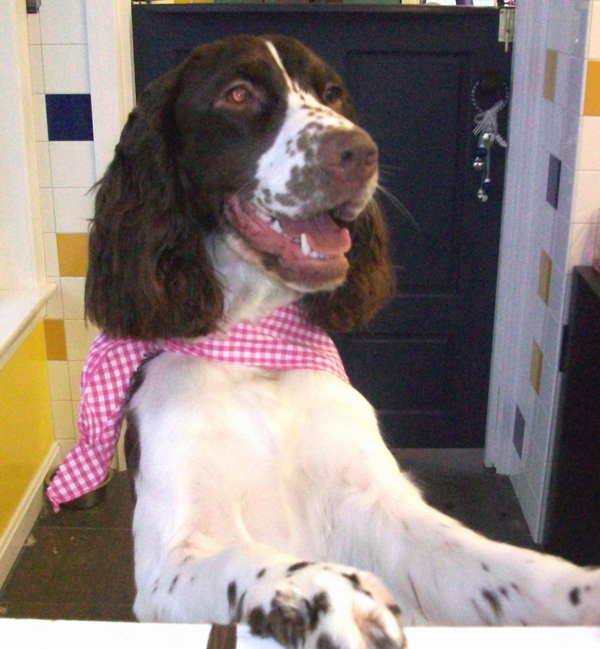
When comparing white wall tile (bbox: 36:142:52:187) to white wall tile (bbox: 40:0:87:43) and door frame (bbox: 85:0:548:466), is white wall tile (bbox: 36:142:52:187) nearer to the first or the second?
door frame (bbox: 85:0:548:466)

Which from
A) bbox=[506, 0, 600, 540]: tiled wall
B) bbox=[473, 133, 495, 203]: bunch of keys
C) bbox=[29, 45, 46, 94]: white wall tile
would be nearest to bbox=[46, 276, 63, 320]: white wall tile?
bbox=[29, 45, 46, 94]: white wall tile

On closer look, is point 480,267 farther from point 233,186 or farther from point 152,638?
point 152,638

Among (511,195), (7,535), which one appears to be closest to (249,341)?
(7,535)

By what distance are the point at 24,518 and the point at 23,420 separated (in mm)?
319

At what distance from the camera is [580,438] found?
2.16 meters

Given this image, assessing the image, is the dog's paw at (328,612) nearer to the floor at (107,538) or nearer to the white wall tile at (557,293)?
the floor at (107,538)

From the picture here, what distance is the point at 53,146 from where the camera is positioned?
104 inches

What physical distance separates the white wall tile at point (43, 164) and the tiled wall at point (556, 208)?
5.28ft

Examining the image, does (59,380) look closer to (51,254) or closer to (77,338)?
(77,338)

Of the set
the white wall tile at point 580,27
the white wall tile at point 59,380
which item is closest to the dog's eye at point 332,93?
the white wall tile at point 580,27

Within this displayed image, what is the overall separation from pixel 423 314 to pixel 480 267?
272 mm

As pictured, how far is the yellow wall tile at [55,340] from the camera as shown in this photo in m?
2.82

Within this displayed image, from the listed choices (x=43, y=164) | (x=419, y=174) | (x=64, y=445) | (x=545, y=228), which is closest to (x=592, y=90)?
(x=545, y=228)

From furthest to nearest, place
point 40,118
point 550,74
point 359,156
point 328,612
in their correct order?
1. point 40,118
2. point 550,74
3. point 359,156
4. point 328,612
